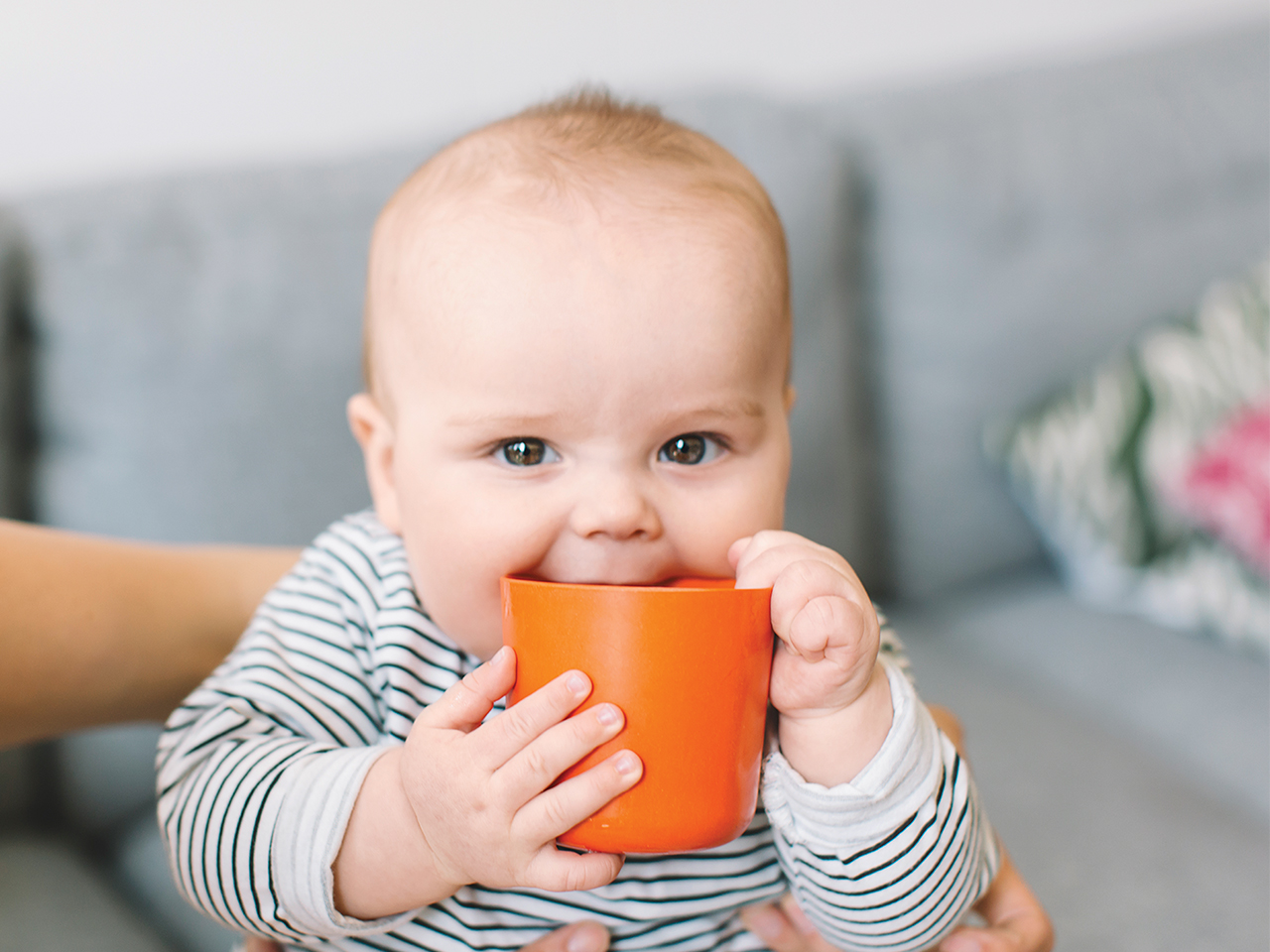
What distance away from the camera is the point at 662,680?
0.57m

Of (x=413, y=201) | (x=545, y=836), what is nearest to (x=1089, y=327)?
(x=413, y=201)

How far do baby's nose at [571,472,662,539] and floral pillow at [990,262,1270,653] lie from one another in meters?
1.03

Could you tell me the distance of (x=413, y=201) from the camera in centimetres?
83

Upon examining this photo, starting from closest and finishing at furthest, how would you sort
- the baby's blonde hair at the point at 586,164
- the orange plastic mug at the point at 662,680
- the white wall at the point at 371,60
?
the orange plastic mug at the point at 662,680
the baby's blonde hair at the point at 586,164
the white wall at the point at 371,60

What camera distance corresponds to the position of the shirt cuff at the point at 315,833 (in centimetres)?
68

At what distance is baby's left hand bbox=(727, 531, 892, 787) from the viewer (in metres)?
0.63

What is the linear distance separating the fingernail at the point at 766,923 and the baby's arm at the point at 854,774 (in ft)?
0.31

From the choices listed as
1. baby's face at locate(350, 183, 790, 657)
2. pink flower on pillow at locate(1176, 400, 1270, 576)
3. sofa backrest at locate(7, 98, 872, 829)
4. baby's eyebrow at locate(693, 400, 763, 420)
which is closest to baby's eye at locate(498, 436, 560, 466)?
baby's face at locate(350, 183, 790, 657)

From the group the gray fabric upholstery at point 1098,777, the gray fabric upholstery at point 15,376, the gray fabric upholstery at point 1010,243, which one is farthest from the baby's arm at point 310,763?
the gray fabric upholstery at point 1010,243

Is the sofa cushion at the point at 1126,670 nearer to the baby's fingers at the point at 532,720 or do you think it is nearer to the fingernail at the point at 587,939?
the fingernail at the point at 587,939

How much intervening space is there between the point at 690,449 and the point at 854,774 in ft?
0.84

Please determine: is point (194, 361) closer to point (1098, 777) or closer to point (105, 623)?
point (105, 623)

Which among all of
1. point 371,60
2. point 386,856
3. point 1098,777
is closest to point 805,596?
point 386,856

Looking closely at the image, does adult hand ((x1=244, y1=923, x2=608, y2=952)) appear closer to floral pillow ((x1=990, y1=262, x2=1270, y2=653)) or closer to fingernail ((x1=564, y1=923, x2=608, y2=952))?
fingernail ((x1=564, y1=923, x2=608, y2=952))
